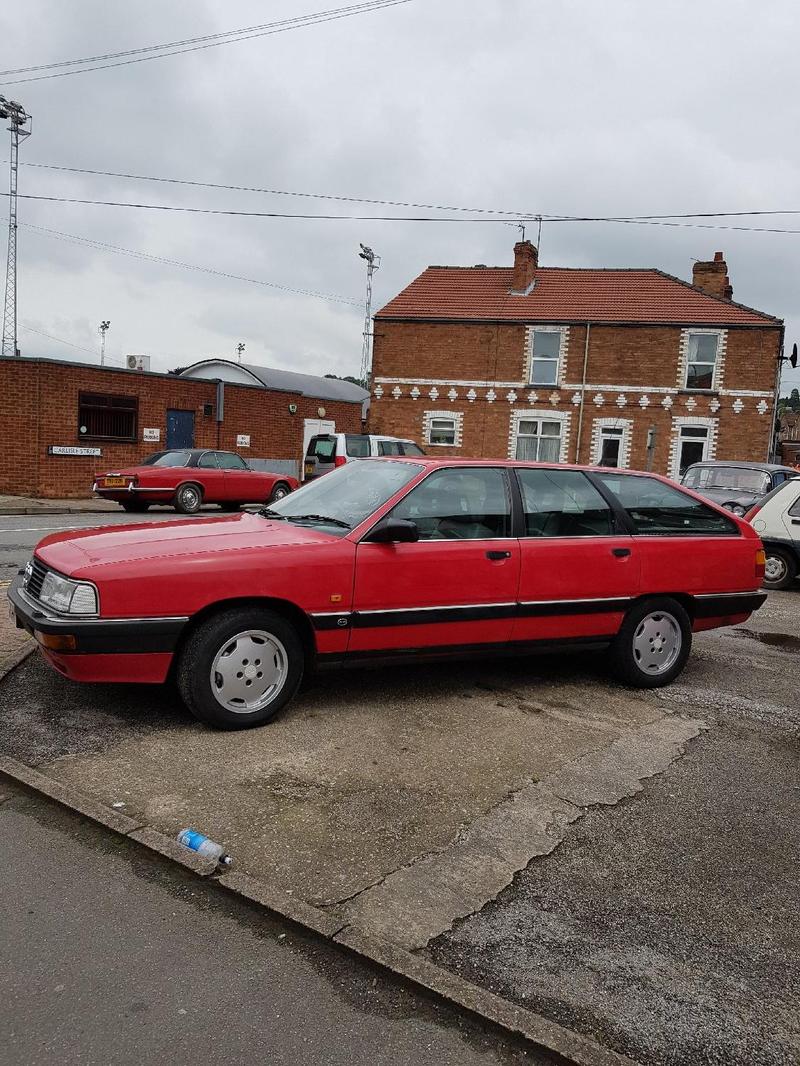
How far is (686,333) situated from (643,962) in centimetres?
2666

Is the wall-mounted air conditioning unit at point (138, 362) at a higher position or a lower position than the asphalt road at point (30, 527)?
higher

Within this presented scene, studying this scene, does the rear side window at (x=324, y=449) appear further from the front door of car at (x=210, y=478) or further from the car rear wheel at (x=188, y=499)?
the car rear wheel at (x=188, y=499)

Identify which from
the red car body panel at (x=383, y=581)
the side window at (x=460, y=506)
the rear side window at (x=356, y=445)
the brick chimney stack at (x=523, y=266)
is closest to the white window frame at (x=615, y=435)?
the brick chimney stack at (x=523, y=266)

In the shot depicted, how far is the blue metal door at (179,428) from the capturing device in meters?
23.8

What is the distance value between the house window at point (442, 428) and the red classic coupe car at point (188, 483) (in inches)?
400

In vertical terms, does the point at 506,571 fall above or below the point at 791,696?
above

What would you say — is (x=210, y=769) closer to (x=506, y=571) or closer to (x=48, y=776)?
(x=48, y=776)

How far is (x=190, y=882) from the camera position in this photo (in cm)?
297

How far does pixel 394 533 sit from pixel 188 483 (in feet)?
47.2

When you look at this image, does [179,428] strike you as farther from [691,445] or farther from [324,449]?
[691,445]

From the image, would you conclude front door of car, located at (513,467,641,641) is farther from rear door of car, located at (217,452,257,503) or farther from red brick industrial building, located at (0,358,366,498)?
red brick industrial building, located at (0,358,366,498)

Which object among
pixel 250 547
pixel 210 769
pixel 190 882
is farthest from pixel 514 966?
pixel 250 547

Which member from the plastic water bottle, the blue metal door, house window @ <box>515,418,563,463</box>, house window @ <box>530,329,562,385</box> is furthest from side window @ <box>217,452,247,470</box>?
the plastic water bottle

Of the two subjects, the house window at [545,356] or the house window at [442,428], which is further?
the house window at [442,428]
